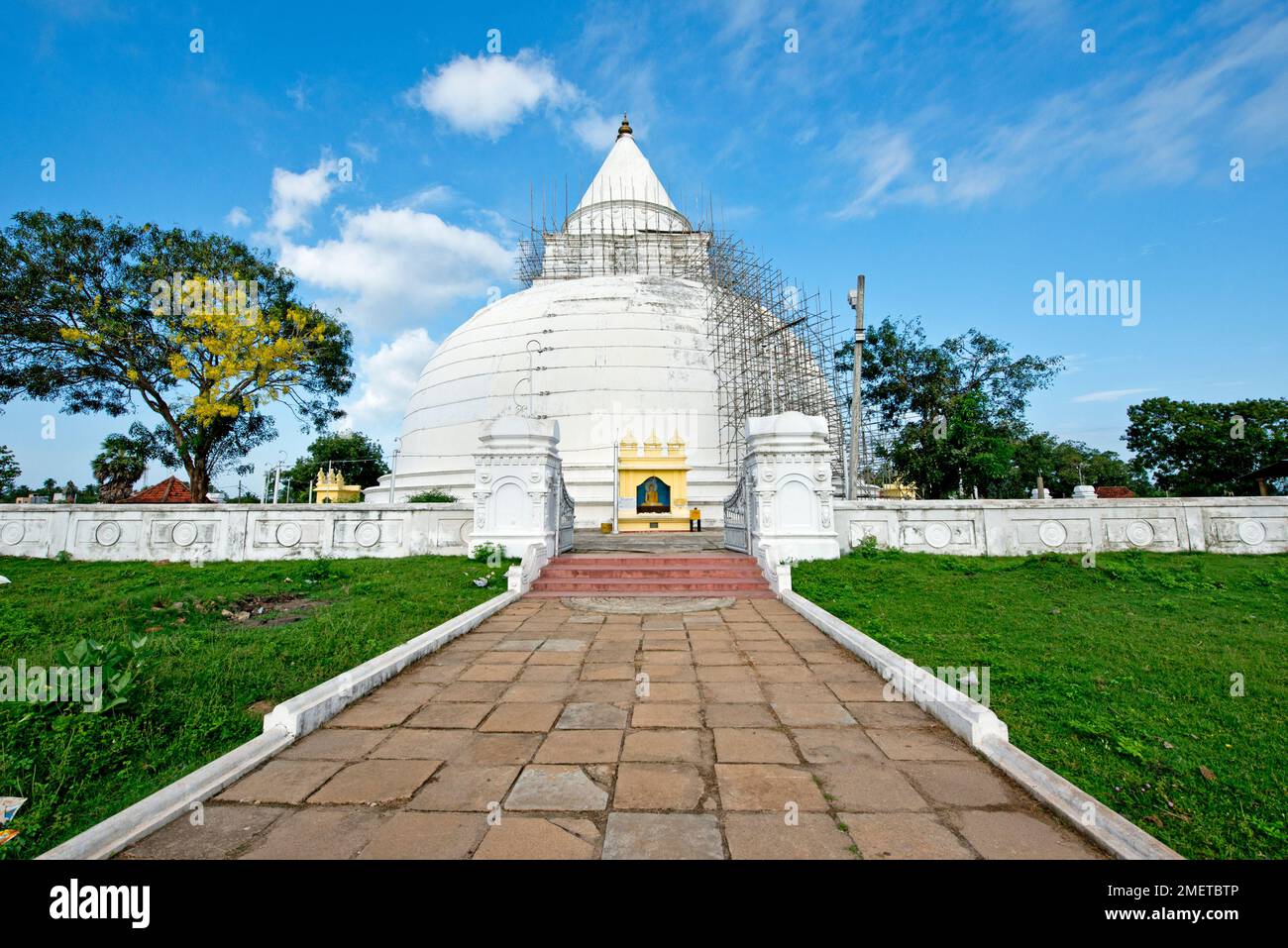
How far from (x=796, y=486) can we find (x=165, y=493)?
30.7m

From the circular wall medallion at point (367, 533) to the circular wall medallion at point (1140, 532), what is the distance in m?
13.0

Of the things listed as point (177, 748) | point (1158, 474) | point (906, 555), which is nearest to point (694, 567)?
point (906, 555)

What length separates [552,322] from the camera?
65.9ft

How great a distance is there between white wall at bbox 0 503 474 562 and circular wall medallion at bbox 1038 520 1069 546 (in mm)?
9899

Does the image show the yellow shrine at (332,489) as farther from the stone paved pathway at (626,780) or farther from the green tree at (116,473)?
the stone paved pathway at (626,780)

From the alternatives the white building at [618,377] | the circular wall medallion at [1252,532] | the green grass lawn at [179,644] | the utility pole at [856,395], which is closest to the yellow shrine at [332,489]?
the white building at [618,377]

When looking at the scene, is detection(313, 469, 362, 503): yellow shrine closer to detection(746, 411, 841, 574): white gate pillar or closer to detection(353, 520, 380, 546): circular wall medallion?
detection(353, 520, 380, 546): circular wall medallion

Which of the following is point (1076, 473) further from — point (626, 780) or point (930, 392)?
point (626, 780)

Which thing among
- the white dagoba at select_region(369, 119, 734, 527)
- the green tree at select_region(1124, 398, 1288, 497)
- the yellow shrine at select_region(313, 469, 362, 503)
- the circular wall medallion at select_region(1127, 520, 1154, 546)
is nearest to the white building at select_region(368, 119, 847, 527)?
the white dagoba at select_region(369, 119, 734, 527)

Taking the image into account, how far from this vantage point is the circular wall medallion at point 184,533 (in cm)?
1070

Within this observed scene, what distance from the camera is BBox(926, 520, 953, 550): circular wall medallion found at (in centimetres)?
988

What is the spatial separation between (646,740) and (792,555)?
22.0ft

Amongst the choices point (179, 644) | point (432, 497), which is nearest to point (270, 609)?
point (179, 644)
